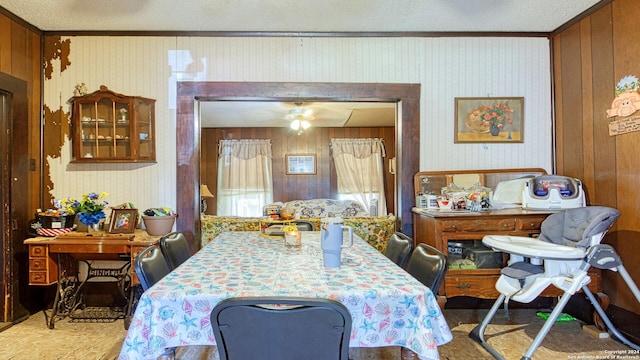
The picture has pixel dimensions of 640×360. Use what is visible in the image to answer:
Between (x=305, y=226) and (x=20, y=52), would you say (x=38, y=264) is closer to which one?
(x=20, y=52)

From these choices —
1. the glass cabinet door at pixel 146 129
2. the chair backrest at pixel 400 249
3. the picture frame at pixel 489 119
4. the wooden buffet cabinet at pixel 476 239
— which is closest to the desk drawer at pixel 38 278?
the glass cabinet door at pixel 146 129

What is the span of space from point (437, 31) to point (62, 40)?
3311 mm

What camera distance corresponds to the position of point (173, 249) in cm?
198

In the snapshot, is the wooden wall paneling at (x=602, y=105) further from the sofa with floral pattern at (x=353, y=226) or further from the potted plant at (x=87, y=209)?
the potted plant at (x=87, y=209)

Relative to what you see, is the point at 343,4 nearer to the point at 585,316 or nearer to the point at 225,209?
the point at 585,316

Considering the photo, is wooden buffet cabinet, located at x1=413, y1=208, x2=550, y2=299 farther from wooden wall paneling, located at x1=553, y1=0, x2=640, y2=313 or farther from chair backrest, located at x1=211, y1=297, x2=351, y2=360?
chair backrest, located at x1=211, y1=297, x2=351, y2=360

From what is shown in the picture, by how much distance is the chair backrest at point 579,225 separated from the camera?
6.91ft

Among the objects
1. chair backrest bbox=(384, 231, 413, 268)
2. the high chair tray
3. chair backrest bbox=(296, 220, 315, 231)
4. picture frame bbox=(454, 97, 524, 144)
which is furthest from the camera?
picture frame bbox=(454, 97, 524, 144)

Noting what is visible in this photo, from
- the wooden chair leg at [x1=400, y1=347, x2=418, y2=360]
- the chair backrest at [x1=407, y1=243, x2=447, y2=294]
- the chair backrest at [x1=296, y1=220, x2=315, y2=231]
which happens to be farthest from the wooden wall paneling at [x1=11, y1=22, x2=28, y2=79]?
the wooden chair leg at [x1=400, y1=347, x2=418, y2=360]

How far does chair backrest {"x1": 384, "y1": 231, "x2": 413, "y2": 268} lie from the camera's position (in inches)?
74.4

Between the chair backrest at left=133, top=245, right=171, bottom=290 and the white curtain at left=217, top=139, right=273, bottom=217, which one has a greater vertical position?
the white curtain at left=217, top=139, right=273, bottom=217

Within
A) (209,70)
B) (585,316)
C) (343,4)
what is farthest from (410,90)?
(585,316)

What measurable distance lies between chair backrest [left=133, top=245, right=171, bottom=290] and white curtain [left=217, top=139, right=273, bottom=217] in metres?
4.53

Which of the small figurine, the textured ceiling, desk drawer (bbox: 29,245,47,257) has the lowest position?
desk drawer (bbox: 29,245,47,257)
